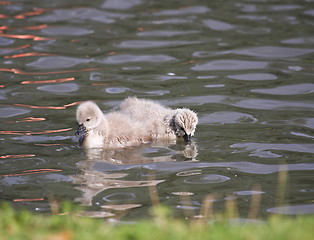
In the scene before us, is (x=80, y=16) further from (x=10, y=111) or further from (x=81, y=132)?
(x=81, y=132)

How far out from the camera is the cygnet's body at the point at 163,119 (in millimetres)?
8547

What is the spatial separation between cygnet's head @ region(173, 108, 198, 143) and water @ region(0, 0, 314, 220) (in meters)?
0.21

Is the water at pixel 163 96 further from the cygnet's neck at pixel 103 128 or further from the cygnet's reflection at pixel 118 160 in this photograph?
the cygnet's neck at pixel 103 128

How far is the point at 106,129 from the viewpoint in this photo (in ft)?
28.2

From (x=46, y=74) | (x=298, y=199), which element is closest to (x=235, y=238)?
(x=298, y=199)

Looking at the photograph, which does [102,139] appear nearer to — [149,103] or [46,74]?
Answer: [149,103]

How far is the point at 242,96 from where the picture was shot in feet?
34.4

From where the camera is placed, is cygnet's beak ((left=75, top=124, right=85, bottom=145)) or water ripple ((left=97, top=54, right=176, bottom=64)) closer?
cygnet's beak ((left=75, top=124, right=85, bottom=145))

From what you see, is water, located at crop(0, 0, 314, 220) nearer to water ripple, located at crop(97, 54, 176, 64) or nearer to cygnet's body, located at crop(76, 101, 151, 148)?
water ripple, located at crop(97, 54, 176, 64)

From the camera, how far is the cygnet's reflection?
7.12m

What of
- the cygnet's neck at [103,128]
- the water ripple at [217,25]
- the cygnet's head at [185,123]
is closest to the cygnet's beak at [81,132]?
the cygnet's neck at [103,128]

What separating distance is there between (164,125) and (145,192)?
2005 mm

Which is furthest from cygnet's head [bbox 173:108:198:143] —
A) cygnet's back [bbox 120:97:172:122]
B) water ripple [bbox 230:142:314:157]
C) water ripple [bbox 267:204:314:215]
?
water ripple [bbox 267:204:314:215]

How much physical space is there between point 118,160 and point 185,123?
1042mm
